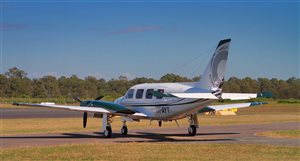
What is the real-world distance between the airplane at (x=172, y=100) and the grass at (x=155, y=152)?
4165 mm

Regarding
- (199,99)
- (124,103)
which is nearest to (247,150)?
(199,99)

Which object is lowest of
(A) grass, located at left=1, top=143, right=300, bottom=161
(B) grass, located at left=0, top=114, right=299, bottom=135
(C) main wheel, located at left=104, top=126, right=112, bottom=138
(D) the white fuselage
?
(A) grass, located at left=1, top=143, right=300, bottom=161

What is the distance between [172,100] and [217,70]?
10.7 feet

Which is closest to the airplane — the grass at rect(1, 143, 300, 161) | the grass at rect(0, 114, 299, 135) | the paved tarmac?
the paved tarmac

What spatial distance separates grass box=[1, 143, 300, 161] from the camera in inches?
733

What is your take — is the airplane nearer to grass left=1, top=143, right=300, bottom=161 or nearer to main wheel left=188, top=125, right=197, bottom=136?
main wheel left=188, top=125, right=197, bottom=136

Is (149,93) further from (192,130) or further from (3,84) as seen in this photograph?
(3,84)

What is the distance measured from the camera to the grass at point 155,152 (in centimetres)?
1862

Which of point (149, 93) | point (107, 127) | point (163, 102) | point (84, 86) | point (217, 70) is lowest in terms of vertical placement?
point (107, 127)

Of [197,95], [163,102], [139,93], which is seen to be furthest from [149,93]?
[197,95]

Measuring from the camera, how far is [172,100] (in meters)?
28.5

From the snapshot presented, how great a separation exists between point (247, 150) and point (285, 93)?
128843mm

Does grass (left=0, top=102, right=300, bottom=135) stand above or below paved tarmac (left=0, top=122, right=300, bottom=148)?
above

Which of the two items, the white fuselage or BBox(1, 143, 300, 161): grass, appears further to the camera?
the white fuselage
